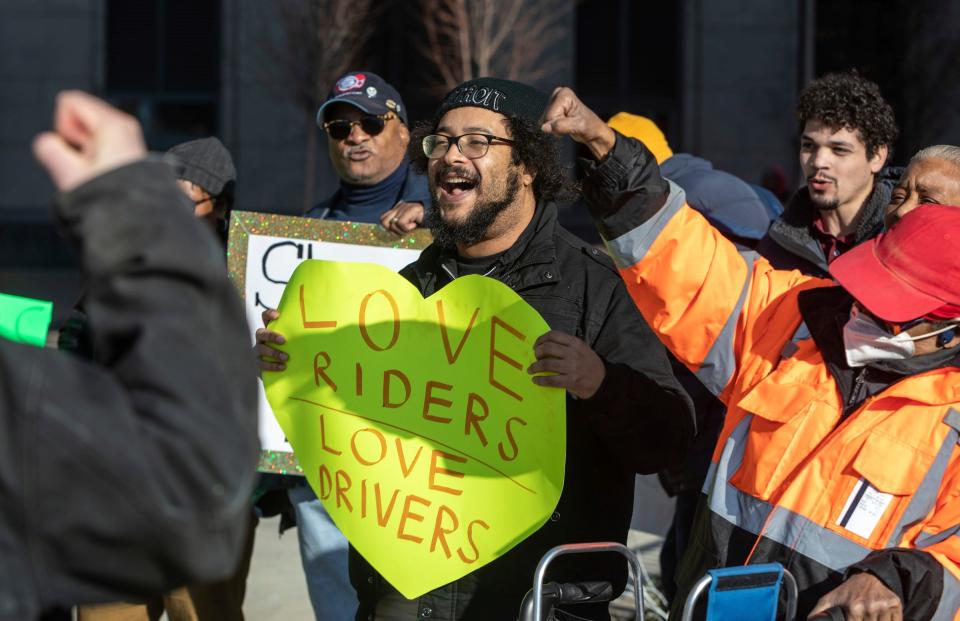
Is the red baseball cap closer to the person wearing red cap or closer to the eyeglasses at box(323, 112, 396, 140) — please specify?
the person wearing red cap

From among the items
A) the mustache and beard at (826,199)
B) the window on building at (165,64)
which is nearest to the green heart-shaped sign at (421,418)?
the mustache and beard at (826,199)

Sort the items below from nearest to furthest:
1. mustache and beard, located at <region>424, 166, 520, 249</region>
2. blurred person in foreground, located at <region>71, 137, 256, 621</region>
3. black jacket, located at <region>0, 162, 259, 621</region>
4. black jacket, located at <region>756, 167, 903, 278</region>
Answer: black jacket, located at <region>0, 162, 259, 621</region> → mustache and beard, located at <region>424, 166, 520, 249</region> → black jacket, located at <region>756, 167, 903, 278</region> → blurred person in foreground, located at <region>71, 137, 256, 621</region>

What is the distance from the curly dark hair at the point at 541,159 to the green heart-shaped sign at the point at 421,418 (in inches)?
15.7

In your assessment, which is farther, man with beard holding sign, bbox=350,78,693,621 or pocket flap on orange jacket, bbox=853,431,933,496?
man with beard holding sign, bbox=350,78,693,621

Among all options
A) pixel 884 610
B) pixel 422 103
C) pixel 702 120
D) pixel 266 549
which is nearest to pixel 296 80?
pixel 422 103

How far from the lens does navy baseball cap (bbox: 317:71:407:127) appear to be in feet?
14.0

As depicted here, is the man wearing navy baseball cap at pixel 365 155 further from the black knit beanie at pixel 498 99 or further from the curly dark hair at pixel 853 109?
the curly dark hair at pixel 853 109

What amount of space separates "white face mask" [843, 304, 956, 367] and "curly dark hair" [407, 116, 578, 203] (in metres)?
0.98

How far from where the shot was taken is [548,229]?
3102 mm

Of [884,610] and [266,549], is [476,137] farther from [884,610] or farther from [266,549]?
[266,549]

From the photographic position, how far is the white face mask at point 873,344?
248cm

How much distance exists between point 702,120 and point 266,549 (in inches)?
471

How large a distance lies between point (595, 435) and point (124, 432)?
5.62 feet

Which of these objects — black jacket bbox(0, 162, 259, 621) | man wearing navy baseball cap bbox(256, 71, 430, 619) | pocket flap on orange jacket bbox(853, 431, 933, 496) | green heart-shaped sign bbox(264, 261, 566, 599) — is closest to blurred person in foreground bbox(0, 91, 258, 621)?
black jacket bbox(0, 162, 259, 621)
